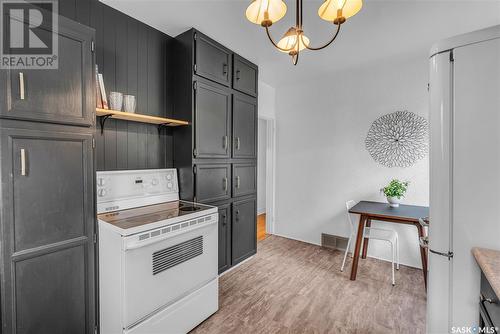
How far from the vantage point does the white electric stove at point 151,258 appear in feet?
4.73

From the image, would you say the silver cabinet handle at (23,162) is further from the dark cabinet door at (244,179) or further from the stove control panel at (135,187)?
the dark cabinet door at (244,179)

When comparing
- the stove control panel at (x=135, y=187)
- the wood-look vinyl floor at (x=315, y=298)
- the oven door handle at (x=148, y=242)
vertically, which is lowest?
the wood-look vinyl floor at (x=315, y=298)

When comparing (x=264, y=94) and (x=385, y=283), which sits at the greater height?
(x=264, y=94)

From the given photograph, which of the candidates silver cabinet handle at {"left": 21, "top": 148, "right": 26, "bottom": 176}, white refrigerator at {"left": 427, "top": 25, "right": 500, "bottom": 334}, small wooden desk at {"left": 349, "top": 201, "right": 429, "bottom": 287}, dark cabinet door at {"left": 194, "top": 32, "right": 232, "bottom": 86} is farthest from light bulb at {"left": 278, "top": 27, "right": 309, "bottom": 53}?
small wooden desk at {"left": 349, "top": 201, "right": 429, "bottom": 287}

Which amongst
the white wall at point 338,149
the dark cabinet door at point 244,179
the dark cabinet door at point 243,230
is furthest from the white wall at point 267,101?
the dark cabinet door at point 243,230

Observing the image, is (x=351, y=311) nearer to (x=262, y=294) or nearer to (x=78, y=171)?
(x=262, y=294)

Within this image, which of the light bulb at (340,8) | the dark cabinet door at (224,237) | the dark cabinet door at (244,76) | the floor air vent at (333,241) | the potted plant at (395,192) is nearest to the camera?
the light bulb at (340,8)

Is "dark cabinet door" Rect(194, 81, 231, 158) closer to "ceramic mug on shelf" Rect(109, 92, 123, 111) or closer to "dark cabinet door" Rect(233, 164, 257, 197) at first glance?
"dark cabinet door" Rect(233, 164, 257, 197)

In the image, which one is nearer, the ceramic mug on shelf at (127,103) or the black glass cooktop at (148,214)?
the black glass cooktop at (148,214)

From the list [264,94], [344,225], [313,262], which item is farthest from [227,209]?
[264,94]

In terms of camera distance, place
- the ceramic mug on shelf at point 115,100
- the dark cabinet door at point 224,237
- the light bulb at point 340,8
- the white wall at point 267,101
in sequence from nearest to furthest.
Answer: the light bulb at point 340,8 < the ceramic mug on shelf at point 115,100 < the dark cabinet door at point 224,237 < the white wall at point 267,101

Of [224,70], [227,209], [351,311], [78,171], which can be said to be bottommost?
[351,311]

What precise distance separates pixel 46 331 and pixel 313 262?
2.66 metres

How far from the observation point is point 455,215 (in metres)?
1.13
